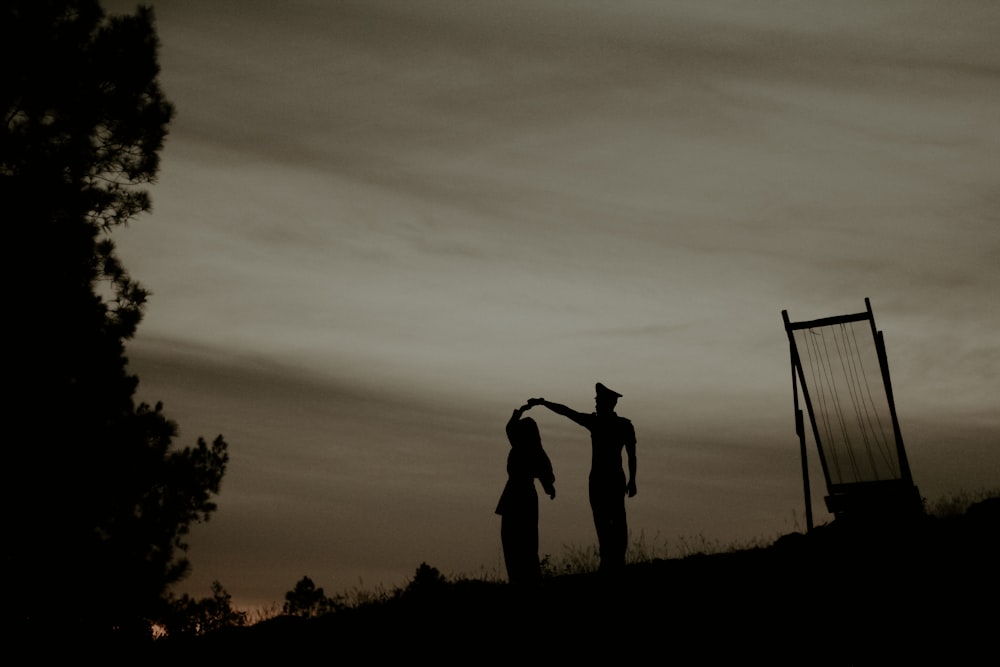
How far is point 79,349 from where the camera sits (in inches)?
645

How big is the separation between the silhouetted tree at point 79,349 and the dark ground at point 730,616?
17.2 feet

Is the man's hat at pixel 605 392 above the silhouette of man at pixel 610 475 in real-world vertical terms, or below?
above

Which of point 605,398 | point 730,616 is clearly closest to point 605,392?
point 605,398

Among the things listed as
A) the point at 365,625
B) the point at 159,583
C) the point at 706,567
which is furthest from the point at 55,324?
the point at 706,567

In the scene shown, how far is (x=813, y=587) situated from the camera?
984cm

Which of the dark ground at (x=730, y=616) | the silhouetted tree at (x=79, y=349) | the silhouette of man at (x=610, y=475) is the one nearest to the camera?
the dark ground at (x=730, y=616)

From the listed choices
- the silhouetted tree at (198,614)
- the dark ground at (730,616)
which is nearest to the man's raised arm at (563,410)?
the dark ground at (730,616)

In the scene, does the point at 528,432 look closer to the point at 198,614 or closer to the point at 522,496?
the point at 522,496

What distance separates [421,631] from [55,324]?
30.4 feet

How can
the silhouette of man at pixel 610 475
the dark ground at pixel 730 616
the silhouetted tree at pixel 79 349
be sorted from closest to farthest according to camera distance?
the dark ground at pixel 730 616, the silhouette of man at pixel 610 475, the silhouetted tree at pixel 79 349

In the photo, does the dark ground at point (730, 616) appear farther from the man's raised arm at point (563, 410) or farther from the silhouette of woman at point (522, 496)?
the man's raised arm at point (563, 410)

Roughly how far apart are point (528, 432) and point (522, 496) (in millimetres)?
805

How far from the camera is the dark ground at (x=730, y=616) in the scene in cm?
865

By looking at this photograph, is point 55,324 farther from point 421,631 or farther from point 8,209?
point 421,631
